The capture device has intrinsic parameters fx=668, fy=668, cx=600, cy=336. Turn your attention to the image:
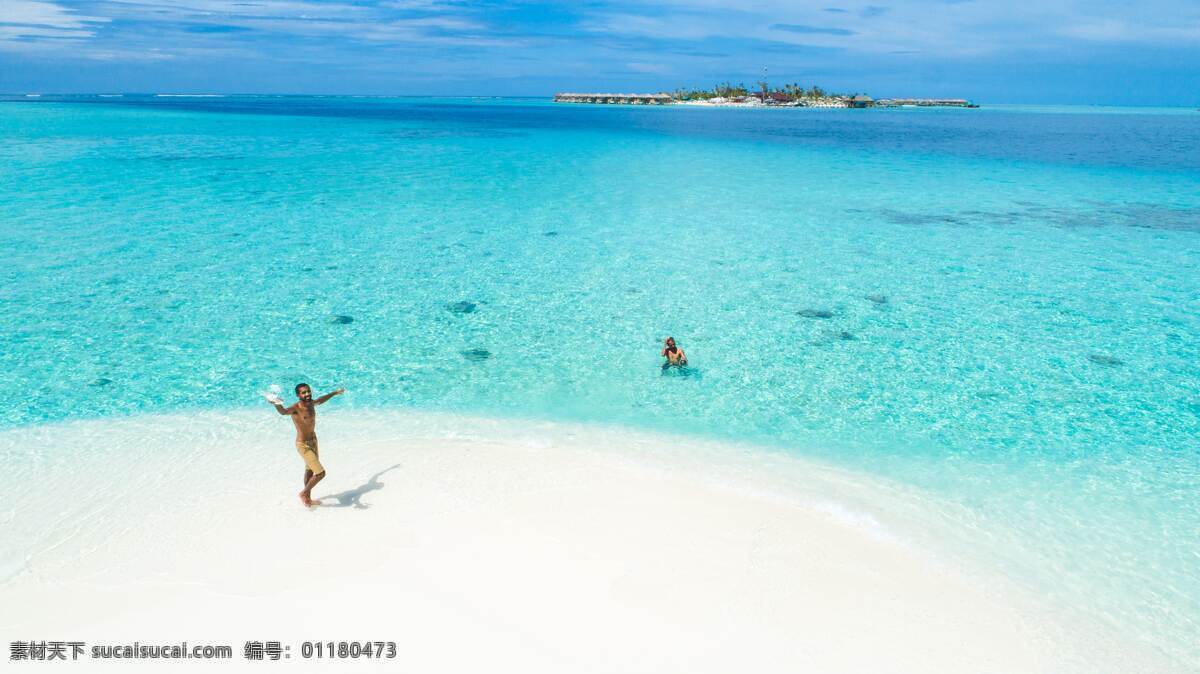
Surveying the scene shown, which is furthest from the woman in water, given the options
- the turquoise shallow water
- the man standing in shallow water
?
the man standing in shallow water

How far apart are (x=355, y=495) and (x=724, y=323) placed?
9.96 m

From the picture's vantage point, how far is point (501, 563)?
8148 mm

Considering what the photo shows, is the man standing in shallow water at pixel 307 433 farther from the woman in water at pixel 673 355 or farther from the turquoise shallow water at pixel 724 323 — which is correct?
the woman in water at pixel 673 355

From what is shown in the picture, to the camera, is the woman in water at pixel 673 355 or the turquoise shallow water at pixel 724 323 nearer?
the turquoise shallow water at pixel 724 323

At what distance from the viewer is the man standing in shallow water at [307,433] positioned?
848cm

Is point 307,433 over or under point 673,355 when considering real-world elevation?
over

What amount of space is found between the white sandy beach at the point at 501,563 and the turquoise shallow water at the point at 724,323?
4.60 ft

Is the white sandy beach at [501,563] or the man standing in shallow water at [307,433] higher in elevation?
the man standing in shallow water at [307,433]

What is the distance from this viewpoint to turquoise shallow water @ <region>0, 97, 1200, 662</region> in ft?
34.3

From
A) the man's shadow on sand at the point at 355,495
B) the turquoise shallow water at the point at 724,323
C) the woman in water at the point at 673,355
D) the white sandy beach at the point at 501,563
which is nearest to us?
the white sandy beach at the point at 501,563

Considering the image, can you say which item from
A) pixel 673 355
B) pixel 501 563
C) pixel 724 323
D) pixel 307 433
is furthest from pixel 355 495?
pixel 724 323

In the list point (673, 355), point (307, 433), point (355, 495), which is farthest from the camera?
point (673, 355)

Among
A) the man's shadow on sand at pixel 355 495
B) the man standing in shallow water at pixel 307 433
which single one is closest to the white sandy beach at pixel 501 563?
the man's shadow on sand at pixel 355 495

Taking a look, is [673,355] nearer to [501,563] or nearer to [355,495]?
[501,563]
